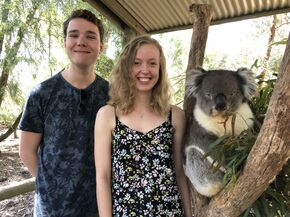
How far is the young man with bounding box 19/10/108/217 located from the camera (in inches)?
82.7

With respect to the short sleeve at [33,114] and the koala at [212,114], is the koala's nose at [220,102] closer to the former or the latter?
the koala at [212,114]

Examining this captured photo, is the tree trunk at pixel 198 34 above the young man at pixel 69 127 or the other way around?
above

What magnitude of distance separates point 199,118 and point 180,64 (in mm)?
5861

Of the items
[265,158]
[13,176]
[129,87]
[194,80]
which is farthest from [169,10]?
[13,176]

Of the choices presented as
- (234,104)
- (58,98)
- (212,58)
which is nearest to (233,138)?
(234,104)

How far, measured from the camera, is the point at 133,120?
6.60ft

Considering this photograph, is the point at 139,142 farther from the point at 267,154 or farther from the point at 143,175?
the point at 267,154

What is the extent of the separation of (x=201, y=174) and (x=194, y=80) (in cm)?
59

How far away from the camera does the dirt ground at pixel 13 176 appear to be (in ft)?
16.3

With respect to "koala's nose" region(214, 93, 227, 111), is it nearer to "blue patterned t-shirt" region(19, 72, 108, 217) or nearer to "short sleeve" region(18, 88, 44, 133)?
"blue patterned t-shirt" region(19, 72, 108, 217)

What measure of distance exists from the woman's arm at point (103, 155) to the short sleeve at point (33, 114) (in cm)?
38

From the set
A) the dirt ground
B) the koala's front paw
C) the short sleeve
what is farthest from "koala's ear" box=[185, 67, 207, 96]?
the dirt ground

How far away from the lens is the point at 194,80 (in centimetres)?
230

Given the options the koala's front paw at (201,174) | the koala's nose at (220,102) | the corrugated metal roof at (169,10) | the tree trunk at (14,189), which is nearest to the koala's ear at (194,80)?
the koala's nose at (220,102)
